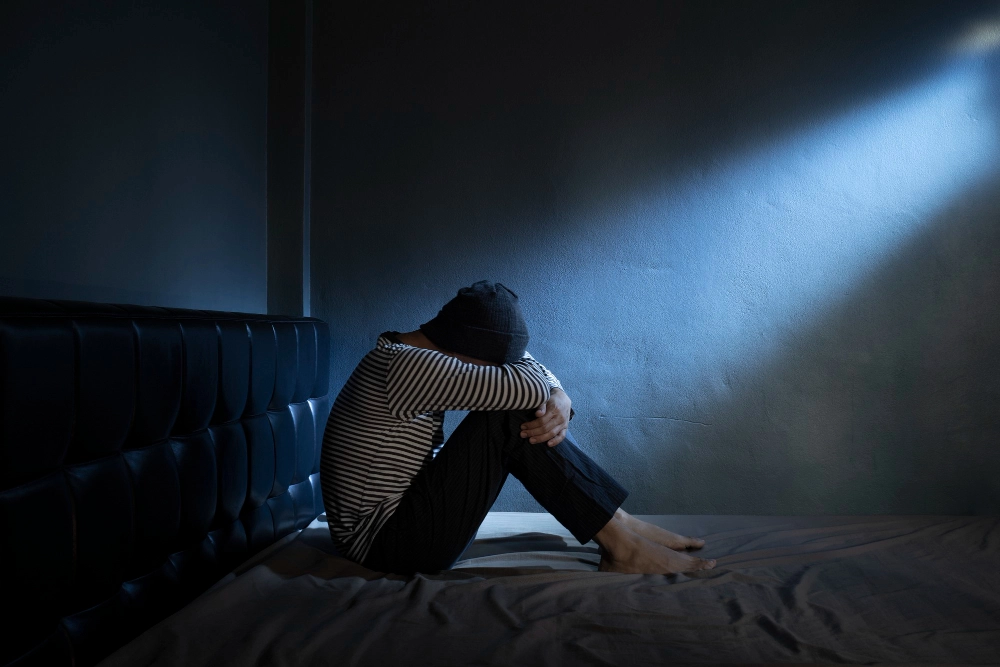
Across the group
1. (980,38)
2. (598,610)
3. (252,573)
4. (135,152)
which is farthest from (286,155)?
(980,38)

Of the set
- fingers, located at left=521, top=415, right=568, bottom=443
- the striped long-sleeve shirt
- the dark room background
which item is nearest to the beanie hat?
the striped long-sleeve shirt

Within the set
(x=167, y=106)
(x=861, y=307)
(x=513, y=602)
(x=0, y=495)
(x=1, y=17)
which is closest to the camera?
(x=0, y=495)

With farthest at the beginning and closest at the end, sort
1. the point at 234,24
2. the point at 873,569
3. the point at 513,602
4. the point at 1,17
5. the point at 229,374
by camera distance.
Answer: the point at 234,24 → the point at 873,569 → the point at 229,374 → the point at 513,602 → the point at 1,17

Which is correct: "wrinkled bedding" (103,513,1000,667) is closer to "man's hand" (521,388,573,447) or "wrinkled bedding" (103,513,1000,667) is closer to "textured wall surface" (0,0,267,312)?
"man's hand" (521,388,573,447)

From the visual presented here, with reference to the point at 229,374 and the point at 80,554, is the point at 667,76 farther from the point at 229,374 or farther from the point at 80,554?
the point at 80,554

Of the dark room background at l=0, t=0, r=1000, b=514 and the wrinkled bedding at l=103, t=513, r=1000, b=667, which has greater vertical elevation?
the dark room background at l=0, t=0, r=1000, b=514

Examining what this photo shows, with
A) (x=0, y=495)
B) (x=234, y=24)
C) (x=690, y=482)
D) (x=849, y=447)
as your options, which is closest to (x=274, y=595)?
(x=0, y=495)

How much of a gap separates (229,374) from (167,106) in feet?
2.60

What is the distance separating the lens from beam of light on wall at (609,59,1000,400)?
7.89ft

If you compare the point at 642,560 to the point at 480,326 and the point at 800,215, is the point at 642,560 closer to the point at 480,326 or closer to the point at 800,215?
the point at 480,326

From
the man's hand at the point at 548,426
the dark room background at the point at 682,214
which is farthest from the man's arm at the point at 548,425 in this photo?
the dark room background at the point at 682,214

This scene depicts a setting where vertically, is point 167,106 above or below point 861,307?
above

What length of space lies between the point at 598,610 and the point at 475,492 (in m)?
0.39

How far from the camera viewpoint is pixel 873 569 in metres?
1.67
